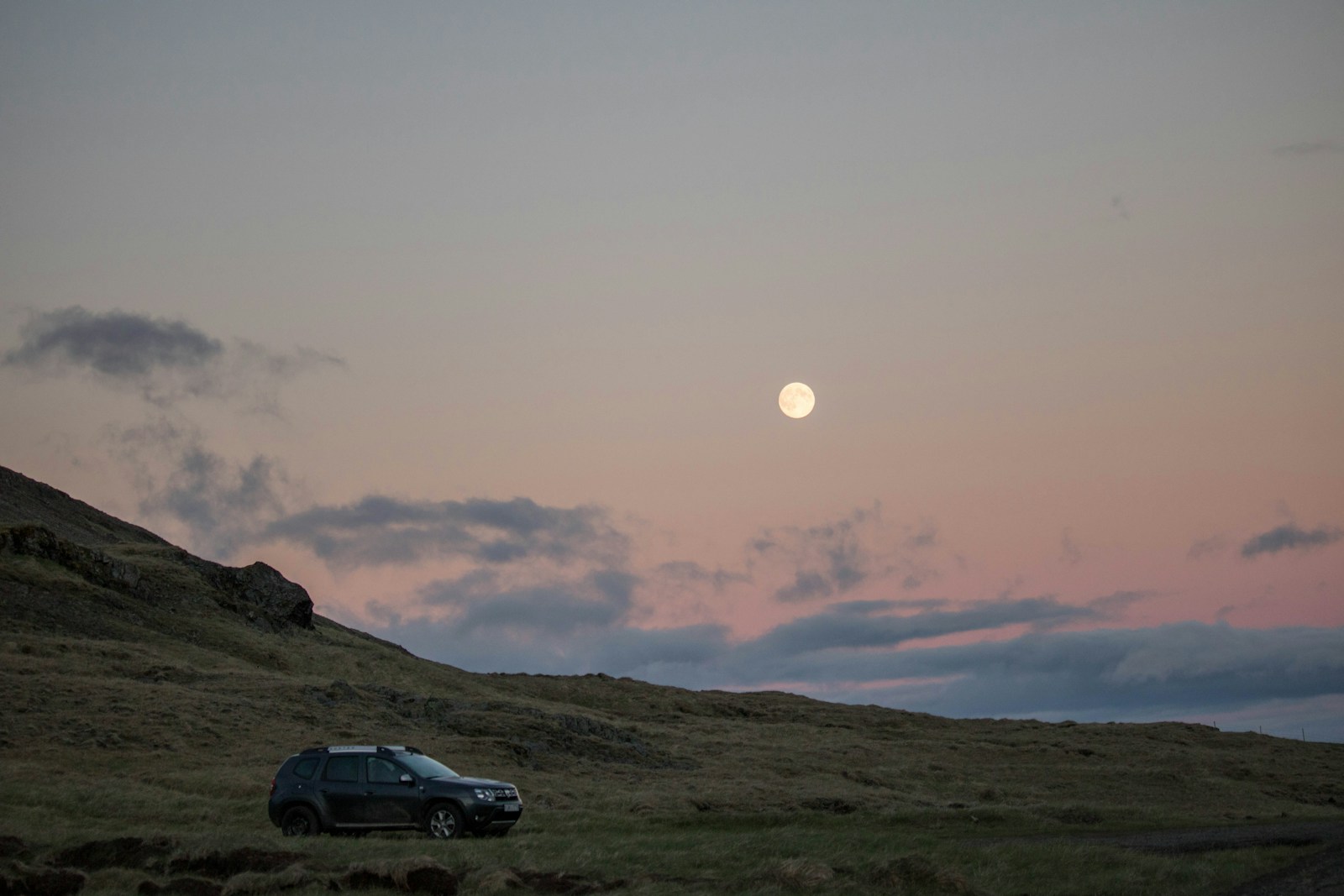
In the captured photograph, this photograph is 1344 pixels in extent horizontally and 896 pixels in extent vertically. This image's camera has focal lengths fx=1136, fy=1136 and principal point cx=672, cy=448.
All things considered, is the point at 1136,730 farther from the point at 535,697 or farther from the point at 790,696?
the point at 535,697

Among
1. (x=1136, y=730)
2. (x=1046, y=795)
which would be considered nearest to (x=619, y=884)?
(x=1046, y=795)

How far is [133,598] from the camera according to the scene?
69875mm

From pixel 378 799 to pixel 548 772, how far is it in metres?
19.8

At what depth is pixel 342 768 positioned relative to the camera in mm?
25547

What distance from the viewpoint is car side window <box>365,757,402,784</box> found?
25.3m

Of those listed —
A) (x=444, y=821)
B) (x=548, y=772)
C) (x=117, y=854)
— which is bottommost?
(x=117, y=854)

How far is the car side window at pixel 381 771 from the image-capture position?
25281 millimetres

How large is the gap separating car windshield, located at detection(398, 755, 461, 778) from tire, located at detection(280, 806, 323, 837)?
2.22m

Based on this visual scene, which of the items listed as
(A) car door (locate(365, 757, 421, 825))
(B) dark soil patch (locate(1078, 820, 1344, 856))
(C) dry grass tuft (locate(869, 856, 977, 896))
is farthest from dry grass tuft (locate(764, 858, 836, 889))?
(B) dark soil patch (locate(1078, 820, 1344, 856))

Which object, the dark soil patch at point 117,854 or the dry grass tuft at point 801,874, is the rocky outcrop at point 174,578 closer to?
the dark soil patch at point 117,854

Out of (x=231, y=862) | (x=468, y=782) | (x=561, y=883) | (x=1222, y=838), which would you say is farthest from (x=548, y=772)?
(x=561, y=883)

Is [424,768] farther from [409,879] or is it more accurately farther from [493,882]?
[409,879]

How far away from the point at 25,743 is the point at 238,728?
7.58 metres

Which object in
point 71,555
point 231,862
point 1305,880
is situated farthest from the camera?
point 71,555
